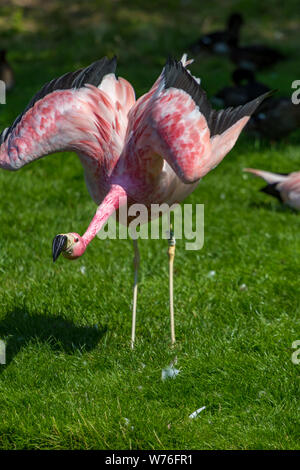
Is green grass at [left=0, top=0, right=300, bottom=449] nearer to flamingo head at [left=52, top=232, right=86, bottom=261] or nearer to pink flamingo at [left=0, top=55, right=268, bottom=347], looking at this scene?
pink flamingo at [left=0, top=55, right=268, bottom=347]

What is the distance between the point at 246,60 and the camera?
12422 mm

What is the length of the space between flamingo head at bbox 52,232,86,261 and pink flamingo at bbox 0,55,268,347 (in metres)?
0.11

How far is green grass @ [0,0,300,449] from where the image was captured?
3.89m

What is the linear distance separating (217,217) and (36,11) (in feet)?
33.3

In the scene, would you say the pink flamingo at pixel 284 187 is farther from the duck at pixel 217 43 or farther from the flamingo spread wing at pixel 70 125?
the duck at pixel 217 43

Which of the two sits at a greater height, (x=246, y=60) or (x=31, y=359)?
(x=31, y=359)

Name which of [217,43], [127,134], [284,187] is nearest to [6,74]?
[217,43]

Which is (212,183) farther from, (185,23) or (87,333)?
(185,23)

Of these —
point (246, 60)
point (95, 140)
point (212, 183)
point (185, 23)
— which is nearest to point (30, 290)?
point (95, 140)

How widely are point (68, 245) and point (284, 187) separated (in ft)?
12.9

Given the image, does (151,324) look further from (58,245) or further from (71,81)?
(71,81)

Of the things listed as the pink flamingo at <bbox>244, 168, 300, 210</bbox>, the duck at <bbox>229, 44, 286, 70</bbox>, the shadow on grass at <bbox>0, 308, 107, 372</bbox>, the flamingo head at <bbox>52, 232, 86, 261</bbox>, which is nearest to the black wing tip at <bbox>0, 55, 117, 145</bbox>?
the flamingo head at <bbox>52, 232, 86, 261</bbox>

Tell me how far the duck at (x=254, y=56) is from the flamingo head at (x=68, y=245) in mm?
9204

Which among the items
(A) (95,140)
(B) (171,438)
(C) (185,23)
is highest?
(A) (95,140)
